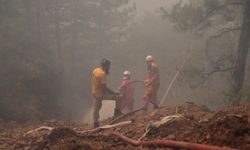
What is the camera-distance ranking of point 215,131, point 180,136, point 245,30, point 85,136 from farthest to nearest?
point 245,30 → point 85,136 → point 180,136 → point 215,131

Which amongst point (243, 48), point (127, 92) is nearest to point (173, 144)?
point (127, 92)

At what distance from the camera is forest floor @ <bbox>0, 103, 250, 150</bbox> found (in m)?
7.01


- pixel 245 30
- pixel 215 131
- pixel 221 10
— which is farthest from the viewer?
pixel 221 10

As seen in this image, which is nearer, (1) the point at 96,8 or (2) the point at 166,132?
(2) the point at 166,132

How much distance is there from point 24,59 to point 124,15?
16214 mm

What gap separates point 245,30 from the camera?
18.2 meters

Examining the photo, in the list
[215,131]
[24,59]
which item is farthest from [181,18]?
[215,131]

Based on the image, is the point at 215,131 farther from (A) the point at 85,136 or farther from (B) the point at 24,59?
(B) the point at 24,59

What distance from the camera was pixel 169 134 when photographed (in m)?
8.65

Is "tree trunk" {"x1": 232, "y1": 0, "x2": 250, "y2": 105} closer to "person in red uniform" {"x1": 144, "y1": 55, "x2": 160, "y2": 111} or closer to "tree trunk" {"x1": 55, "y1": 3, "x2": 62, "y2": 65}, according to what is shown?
"person in red uniform" {"x1": 144, "y1": 55, "x2": 160, "y2": 111}

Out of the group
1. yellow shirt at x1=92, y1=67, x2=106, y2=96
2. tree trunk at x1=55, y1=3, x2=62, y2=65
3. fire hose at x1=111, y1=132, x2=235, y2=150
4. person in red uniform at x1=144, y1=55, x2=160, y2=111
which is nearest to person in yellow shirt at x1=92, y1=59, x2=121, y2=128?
yellow shirt at x1=92, y1=67, x2=106, y2=96

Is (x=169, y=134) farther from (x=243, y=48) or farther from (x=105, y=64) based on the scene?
(x=243, y=48)

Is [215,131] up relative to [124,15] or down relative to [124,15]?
down

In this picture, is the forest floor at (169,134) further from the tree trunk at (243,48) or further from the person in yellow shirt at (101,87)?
the tree trunk at (243,48)
